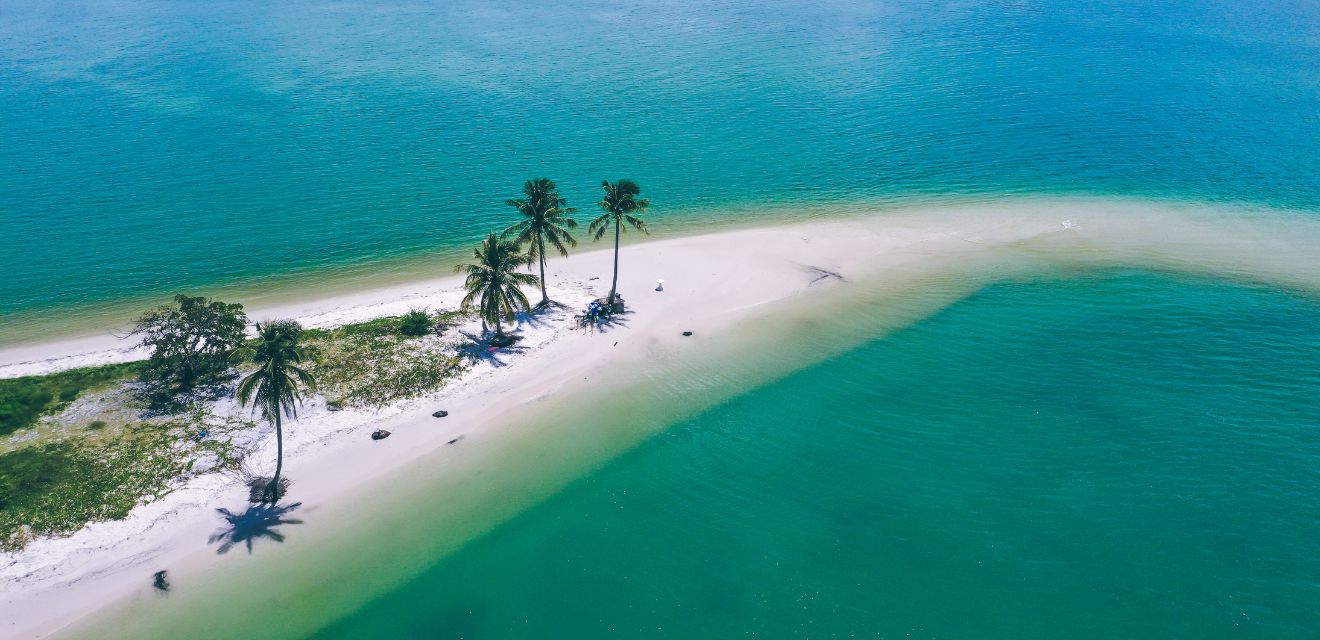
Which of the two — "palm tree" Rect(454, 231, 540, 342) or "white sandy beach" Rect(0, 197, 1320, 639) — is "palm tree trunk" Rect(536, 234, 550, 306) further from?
"palm tree" Rect(454, 231, 540, 342)

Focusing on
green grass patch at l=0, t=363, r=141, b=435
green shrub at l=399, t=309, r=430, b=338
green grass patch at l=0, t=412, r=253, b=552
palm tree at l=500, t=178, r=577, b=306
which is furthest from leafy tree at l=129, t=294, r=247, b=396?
palm tree at l=500, t=178, r=577, b=306

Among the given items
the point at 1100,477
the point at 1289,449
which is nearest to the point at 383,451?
the point at 1100,477

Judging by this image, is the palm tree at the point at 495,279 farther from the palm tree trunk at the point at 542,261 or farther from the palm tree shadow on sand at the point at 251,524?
the palm tree shadow on sand at the point at 251,524

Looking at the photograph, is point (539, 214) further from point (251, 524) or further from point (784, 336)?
point (251, 524)

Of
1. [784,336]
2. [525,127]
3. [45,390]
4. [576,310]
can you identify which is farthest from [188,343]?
[525,127]

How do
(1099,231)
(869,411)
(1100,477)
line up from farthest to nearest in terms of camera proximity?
(1099,231)
(869,411)
(1100,477)

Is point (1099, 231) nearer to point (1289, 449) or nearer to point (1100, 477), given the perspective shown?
point (1289, 449)

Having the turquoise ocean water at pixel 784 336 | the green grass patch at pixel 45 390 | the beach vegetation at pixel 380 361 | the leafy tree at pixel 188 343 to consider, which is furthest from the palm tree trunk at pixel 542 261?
the green grass patch at pixel 45 390
